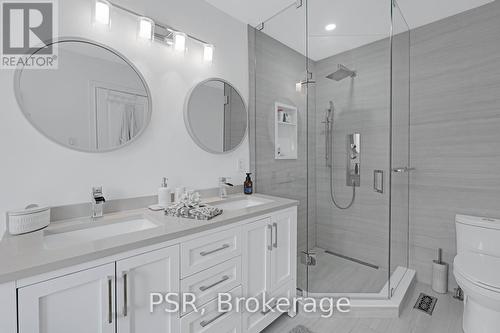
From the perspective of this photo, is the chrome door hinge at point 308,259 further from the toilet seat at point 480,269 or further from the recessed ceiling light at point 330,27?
the recessed ceiling light at point 330,27

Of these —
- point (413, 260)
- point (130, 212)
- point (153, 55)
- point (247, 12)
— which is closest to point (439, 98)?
point (413, 260)

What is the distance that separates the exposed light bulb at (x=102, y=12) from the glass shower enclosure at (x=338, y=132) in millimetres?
1225

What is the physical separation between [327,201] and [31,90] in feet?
7.86

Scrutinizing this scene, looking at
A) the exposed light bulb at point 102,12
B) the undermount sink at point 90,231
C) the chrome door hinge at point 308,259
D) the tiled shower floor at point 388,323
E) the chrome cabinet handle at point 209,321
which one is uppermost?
the exposed light bulb at point 102,12

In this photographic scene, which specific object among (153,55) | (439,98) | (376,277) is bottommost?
(376,277)

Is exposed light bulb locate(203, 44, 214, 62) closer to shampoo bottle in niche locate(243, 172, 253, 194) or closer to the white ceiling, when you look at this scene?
the white ceiling

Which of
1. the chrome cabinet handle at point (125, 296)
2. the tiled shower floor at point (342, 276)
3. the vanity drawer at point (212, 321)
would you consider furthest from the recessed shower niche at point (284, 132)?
the chrome cabinet handle at point (125, 296)

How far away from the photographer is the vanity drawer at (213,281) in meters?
1.11

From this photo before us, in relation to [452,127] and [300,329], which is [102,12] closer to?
[300,329]

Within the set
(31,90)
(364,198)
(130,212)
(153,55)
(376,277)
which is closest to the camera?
(31,90)

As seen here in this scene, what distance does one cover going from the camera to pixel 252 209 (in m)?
1.45

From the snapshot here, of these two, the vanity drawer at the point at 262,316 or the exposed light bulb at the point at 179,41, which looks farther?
the exposed light bulb at the point at 179,41

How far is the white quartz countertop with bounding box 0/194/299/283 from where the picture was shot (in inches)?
27.9

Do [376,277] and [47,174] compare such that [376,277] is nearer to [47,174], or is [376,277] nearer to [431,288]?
[431,288]
